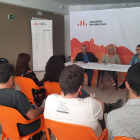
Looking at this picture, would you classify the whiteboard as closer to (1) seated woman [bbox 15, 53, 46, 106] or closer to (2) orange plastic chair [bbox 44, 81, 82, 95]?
(1) seated woman [bbox 15, 53, 46, 106]

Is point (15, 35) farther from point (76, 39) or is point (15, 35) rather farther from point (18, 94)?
point (18, 94)

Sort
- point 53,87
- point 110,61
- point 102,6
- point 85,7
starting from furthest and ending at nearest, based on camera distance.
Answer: point 85,7
point 102,6
point 110,61
point 53,87

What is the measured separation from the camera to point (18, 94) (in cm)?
143

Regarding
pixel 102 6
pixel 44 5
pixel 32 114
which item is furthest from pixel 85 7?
pixel 32 114

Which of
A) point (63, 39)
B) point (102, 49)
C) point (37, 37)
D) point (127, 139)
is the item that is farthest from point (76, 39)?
point (127, 139)

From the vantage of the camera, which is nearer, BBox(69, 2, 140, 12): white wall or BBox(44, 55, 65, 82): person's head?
BBox(44, 55, 65, 82): person's head

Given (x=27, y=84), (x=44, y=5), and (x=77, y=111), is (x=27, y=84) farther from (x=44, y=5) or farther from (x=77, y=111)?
(x=44, y=5)

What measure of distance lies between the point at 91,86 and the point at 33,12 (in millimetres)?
3912

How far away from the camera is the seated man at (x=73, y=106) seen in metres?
1.17

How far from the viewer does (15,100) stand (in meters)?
1.43

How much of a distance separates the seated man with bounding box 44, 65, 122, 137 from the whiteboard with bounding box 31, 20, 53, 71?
5.12 metres

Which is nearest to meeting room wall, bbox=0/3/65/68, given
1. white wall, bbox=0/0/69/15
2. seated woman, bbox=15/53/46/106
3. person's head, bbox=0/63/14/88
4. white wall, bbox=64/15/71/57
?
white wall, bbox=0/0/69/15

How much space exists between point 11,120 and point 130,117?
1018mm

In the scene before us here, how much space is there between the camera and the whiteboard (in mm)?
6180
